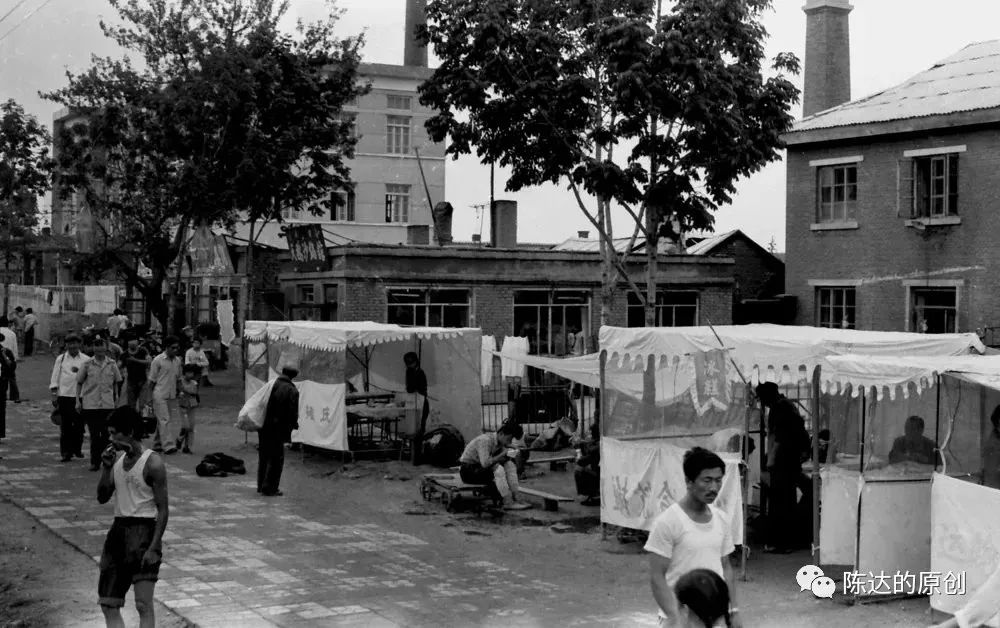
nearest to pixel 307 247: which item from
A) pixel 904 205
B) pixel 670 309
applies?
pixel 670 309

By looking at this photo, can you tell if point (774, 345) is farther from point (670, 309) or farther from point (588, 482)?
point (670, 309)

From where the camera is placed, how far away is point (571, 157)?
20.3 m

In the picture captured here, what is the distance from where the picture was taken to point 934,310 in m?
25.6

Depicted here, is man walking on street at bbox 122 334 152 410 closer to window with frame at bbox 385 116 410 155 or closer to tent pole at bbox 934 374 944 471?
tent pole at bbox 934 374 944 471

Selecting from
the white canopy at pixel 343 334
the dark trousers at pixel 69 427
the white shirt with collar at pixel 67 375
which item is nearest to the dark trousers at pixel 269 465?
the white canopy at pixel 343 334

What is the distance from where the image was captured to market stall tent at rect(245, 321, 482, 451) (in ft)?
57.3

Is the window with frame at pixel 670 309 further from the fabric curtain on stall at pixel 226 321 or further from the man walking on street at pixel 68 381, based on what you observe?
the man walking on street at pixel 68 381

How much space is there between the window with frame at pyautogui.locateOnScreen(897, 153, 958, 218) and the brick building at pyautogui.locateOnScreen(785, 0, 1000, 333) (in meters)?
0.02

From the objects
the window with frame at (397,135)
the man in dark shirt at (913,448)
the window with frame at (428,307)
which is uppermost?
the window with frame at (397,135)

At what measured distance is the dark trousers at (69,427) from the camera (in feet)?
54.0

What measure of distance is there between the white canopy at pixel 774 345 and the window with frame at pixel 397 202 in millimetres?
37286

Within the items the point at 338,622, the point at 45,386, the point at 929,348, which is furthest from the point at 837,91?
the point at 338,622

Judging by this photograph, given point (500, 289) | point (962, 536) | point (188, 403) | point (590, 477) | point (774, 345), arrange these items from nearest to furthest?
point (962, 536)
point (774, 345)
point (590, 477)
point (188, 403)
point (500, 289)

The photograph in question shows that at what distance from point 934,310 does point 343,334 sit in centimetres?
1527
